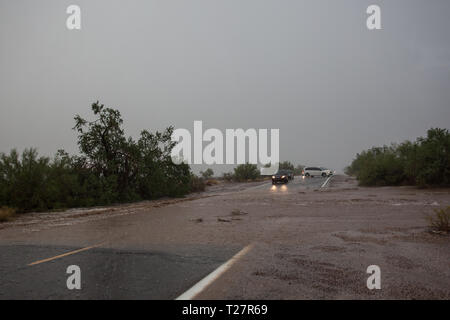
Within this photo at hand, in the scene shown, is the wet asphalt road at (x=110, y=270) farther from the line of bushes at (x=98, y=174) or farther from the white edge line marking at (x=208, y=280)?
the line of bushes at (x=98, y=174)

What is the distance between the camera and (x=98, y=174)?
20.4 m

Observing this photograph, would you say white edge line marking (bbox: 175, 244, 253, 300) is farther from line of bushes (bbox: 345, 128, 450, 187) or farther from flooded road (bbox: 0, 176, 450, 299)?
line of bushes (bbox: 345, 128, 450, 187)

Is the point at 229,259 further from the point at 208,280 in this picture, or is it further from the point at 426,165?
the point at 426,165

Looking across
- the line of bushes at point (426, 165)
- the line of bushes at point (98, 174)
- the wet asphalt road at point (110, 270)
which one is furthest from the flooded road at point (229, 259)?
the line of bushes at point (426, 165)

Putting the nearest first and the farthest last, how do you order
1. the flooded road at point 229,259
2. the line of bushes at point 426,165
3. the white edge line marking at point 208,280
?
the white edge line marking at point 208,280, the flooded road at point 229,259, the line of bushes at point 426,165

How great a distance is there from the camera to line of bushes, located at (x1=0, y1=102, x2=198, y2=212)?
16078 millimetres

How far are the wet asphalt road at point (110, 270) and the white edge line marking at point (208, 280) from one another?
10cm

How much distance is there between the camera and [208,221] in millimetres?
10953

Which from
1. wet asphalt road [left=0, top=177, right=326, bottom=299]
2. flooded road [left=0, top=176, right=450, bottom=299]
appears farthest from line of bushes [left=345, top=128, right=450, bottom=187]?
wet asphalt road [left=0, top=177, right=326, bottom=299]

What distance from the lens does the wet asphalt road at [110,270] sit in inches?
164

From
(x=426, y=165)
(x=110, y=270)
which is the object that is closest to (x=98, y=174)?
(x=110, y=270)

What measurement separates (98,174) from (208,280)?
→ 17.6 m
